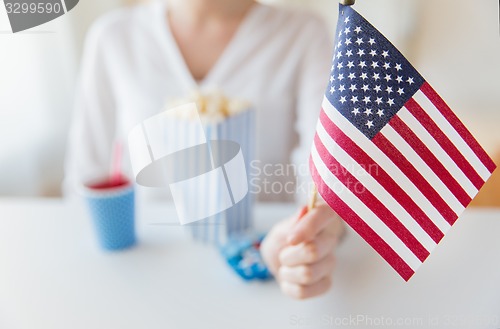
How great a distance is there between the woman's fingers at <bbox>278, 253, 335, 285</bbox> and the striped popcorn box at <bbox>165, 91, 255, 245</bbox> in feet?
0.35

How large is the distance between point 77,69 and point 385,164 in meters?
0.80

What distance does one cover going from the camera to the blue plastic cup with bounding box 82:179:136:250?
609 mm

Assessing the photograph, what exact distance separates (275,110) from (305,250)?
0.47m

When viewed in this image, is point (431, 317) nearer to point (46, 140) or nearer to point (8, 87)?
point (8, 87)

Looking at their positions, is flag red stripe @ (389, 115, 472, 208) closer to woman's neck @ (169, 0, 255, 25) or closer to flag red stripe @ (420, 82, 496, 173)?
flag red stripe @ (420, 82, 496, 173)

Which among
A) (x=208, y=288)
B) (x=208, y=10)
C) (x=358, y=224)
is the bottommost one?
(x=208, y=288)

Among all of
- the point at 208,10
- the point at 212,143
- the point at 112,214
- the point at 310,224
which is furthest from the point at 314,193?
the point at 208,10

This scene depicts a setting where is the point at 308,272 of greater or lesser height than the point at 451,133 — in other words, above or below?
below

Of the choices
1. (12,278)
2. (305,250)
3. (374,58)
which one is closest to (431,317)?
(305,250)

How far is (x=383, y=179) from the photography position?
1.30ft

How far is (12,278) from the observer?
563 mm

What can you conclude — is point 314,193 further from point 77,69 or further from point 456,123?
point 77,69

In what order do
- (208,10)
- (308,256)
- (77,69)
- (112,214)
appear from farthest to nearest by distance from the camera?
(77,69) < (208,10) < (112,214) < (308,256)

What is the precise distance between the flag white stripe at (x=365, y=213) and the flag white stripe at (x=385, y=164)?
34 millimetres
